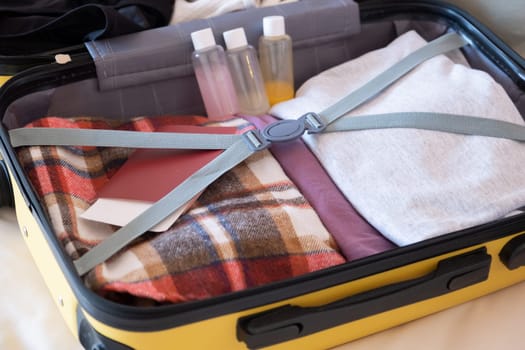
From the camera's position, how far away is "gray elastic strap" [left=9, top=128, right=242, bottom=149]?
0.66 meters

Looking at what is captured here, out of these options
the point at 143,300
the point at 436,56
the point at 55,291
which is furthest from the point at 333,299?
the point at 436,56

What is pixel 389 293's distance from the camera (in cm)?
54

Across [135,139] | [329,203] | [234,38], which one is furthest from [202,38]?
[329,203]

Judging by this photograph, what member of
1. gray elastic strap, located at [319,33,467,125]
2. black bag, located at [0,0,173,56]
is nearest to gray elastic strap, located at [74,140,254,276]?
gray elastic strap, located at [319,33,467,125]

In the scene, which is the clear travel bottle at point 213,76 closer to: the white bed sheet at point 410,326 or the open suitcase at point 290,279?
the open suitcase at point 290,279

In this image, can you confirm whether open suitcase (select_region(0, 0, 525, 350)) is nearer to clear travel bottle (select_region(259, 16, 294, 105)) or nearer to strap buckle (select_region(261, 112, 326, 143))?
clear travel bottle (select_region(259, 16, 294, 105))

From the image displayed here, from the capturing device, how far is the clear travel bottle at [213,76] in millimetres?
740

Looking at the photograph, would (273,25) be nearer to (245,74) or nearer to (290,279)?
(245,74)

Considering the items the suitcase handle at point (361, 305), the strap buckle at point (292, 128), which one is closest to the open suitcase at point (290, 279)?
the suitcase handle at point (361, 305)

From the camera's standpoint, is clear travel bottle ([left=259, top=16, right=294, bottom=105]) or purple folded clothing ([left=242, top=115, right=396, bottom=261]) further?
clear travel bottle ([left=259, top=16, right=294, bottom=105])

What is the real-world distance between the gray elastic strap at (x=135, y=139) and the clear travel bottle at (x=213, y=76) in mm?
95

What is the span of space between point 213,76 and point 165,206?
0.22 metres

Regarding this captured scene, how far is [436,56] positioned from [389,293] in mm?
347

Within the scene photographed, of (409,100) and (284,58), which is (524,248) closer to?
(409,100)
